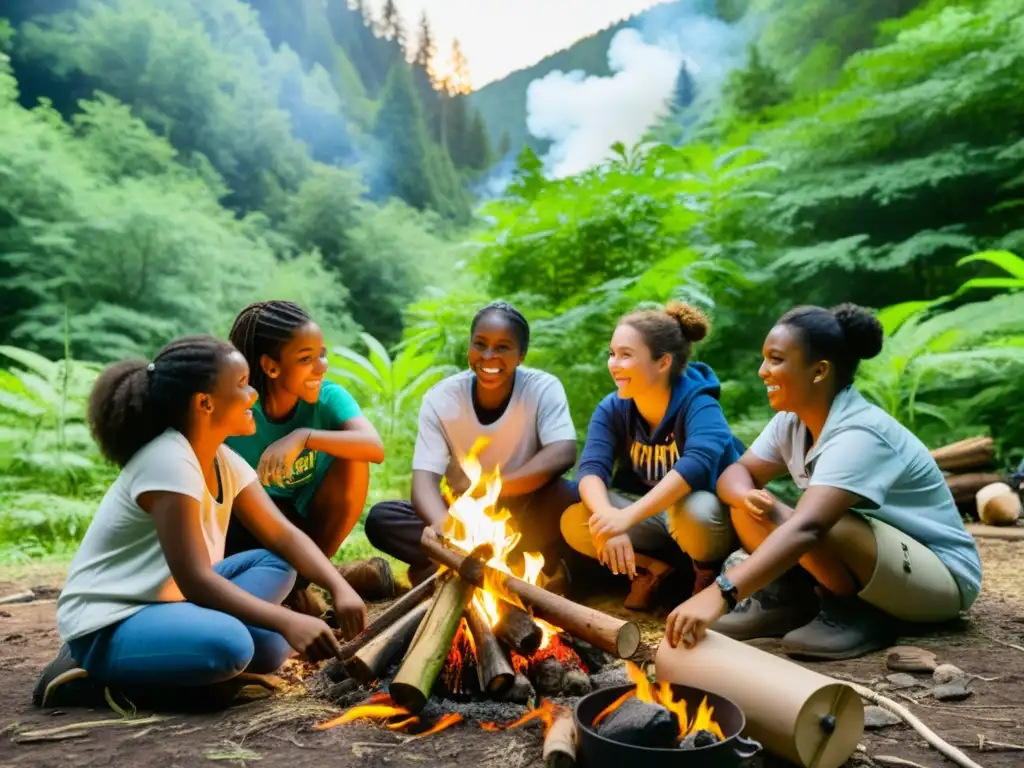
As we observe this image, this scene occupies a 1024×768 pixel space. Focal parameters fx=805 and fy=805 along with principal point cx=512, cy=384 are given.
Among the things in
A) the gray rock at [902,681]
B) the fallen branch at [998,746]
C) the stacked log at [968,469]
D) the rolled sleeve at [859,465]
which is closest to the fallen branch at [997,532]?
the stacked log at [968,469]

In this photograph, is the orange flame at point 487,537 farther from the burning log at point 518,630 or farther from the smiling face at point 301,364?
the smiling face at point 301,364

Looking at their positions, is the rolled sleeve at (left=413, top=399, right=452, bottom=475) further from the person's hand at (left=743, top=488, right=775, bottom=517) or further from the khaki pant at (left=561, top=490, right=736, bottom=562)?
the person's hand at (left=743, top=488, right=775, bottom=517)

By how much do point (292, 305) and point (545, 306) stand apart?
177 inches

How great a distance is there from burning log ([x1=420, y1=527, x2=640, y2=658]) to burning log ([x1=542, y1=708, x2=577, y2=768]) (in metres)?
0.33

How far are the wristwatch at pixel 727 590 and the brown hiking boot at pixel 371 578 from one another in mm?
2133

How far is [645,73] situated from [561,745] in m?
12.0

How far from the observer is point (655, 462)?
3.76 meters

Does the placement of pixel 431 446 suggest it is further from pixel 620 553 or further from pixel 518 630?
pixel 518 630

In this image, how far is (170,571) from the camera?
2.54 m

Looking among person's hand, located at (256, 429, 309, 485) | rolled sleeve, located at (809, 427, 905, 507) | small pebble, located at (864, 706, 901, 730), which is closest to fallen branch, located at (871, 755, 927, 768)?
small pebble, located at (864, 706, 901, 730)

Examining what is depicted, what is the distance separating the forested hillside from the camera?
7270 mm

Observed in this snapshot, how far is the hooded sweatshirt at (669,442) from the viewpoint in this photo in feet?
11.6

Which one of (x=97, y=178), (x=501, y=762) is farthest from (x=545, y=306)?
(x=97, y=178)

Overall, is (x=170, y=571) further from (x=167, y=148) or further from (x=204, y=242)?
(x=167, y=148)
